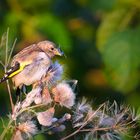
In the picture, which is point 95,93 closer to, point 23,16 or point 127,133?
point 23,16

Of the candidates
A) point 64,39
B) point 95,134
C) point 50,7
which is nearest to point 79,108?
point 95,134

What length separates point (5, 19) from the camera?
6.83 metres

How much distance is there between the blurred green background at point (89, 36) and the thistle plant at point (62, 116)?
180 cm

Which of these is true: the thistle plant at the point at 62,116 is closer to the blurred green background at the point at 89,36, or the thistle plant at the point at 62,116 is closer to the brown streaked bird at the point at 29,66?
the brown streaked bird at the point at 29,66

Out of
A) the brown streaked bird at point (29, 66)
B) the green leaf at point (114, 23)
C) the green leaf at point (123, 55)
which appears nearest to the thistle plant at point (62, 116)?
the brown streaked bird at point (29, 66)

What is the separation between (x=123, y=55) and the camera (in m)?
5.38

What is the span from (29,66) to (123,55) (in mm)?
1820

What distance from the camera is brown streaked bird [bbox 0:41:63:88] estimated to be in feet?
11.7

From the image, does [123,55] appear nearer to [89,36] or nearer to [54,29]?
[54,29]

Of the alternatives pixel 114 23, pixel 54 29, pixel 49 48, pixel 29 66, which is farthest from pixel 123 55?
pixel 29 66

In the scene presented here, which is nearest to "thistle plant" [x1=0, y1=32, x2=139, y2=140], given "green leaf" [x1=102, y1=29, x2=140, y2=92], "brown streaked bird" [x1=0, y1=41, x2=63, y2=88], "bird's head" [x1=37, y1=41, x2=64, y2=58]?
"brown streaked bird" [x1=0, y1=41, x2=63, y2=88]

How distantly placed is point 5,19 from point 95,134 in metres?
3.51

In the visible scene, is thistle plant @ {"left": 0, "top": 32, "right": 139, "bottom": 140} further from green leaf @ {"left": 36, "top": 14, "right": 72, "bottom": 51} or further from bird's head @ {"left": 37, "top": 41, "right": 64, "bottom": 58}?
green leaf @ {"left": 36, "top": 14, "right": 72, "bottom": 51}

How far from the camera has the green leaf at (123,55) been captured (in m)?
5.34
